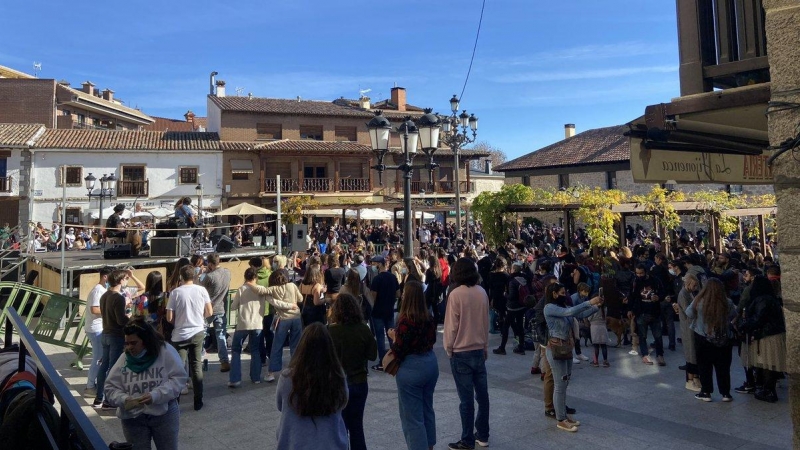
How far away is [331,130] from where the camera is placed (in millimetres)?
35906

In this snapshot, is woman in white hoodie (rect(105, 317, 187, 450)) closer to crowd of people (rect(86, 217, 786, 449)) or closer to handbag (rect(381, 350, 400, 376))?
crowd of people (rect(86, 217, 786, 449))

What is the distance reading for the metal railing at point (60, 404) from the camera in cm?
156

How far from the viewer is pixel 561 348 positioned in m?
5.07

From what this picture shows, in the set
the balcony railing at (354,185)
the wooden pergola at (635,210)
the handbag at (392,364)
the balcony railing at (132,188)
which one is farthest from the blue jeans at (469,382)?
the balcony railing at (354,185)

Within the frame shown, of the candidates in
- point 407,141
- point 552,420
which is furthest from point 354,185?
point 552,420

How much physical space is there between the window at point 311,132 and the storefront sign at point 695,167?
1265 inches

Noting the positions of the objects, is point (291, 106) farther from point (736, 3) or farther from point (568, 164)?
point (736, 3)

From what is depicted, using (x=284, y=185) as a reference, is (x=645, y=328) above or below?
below

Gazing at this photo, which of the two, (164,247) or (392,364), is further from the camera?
(164,247)

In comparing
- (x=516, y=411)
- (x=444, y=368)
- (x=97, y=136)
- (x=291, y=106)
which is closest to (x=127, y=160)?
(x=97, y=136)

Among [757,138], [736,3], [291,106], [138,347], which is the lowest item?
[138,347]

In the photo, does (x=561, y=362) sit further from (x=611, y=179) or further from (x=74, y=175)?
(x=74, y=175)

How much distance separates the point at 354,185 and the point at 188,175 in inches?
403

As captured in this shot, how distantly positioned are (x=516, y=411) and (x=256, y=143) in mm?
29975
